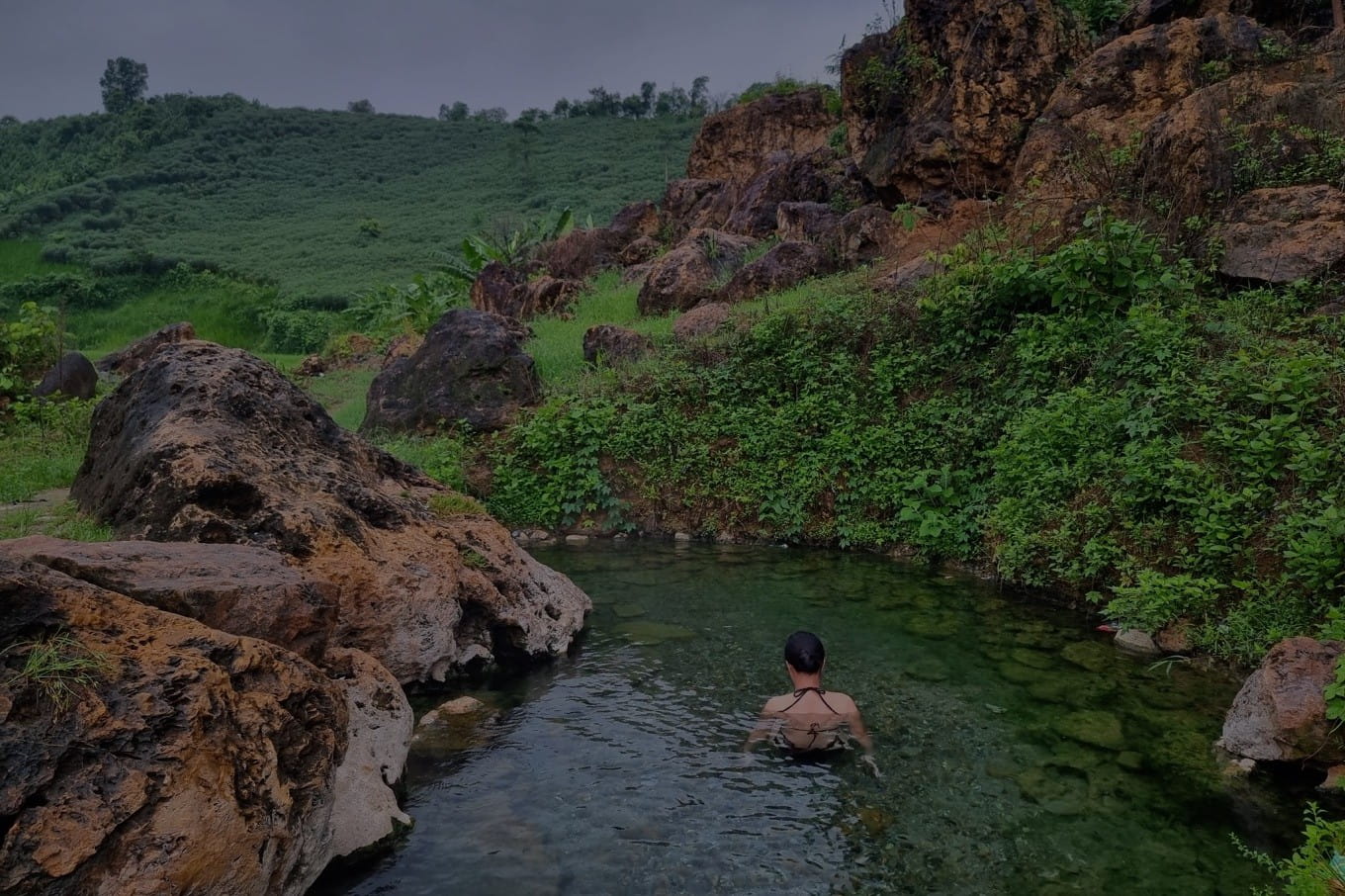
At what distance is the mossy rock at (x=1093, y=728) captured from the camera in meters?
5.90

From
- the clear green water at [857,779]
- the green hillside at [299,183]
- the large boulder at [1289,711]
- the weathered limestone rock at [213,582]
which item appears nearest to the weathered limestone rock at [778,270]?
the clear green water at [857,779]

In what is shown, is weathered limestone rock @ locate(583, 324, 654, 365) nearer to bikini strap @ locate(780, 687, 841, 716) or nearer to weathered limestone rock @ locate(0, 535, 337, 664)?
bikini strap @ locate(780, 687, 841, 716)

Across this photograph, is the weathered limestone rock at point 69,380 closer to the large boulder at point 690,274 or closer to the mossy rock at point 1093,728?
the large boulder at point 690,274

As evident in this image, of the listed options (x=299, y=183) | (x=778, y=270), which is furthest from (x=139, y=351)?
(x=299, y=183)

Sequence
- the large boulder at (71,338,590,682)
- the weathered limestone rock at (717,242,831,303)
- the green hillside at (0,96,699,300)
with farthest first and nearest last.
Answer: the green hillside at (0,96,699,300), the weathered limestone rock at (717,242,831,303), the large boulder at (71,338,590,682)

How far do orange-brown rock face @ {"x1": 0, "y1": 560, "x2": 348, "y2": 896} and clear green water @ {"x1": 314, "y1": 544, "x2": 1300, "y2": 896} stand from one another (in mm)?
939

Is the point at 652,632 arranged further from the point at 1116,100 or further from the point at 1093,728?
the point at 1116,100

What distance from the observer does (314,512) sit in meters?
6.45

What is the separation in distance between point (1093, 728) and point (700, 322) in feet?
37.7

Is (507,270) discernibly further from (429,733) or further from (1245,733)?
(1245,733)

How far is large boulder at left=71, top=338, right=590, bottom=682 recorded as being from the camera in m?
6.17

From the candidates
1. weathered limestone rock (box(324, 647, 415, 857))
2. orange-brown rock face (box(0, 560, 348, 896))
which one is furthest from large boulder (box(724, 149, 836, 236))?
orange-brown rock face (box(0, 560, 348, 896))

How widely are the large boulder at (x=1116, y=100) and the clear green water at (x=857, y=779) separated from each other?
8.46 m

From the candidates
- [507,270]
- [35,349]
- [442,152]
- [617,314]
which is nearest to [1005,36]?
Result: [617,314]
